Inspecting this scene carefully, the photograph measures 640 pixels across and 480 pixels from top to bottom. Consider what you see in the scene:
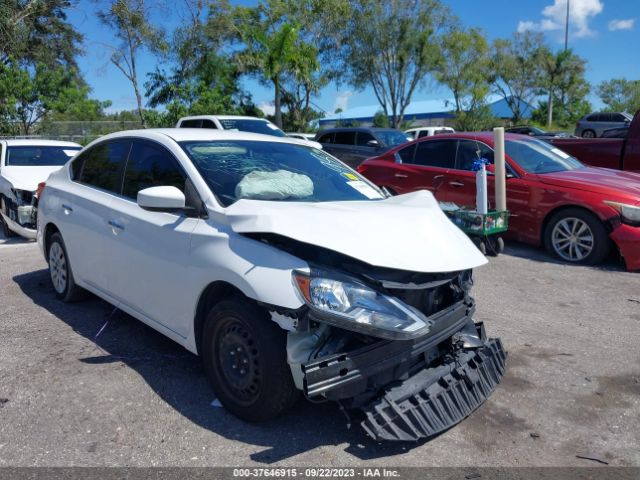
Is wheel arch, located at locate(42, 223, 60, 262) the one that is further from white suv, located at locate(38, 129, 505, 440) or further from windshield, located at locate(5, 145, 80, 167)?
windshield, located at locate(5, 145, 80, 167)

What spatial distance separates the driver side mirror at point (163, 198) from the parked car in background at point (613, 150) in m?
8.80

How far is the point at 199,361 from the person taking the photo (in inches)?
163

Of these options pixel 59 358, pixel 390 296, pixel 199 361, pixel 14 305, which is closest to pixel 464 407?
pixel 390 296

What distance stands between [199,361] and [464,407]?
1.97 meters

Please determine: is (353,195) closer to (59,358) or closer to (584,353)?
(584,353)

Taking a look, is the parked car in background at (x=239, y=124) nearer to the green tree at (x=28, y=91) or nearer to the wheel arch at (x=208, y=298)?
the wheel arch at (x=208, y=298)

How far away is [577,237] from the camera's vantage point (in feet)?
23.6

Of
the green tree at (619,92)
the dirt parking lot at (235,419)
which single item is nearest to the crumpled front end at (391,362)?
the dirt parking lot at (235,419)

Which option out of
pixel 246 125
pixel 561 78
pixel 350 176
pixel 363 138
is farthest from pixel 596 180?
pixel 561 78

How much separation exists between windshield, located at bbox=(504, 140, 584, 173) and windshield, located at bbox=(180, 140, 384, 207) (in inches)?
172

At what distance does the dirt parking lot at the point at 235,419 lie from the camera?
3.00 meters

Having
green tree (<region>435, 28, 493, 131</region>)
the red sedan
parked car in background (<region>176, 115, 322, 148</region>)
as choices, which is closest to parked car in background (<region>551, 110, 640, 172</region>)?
Result: the red sedan

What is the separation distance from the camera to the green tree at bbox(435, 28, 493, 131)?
37.5 meters

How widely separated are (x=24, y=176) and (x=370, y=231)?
7502 mm
